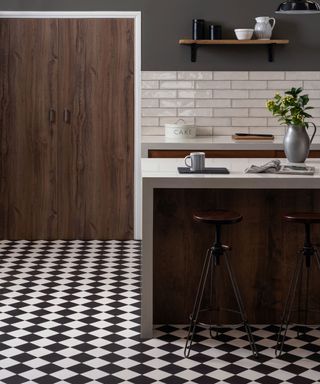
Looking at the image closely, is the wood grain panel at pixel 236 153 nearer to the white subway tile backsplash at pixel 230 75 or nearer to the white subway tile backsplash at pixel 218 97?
the white subway tile backsplash at pixel 218 97

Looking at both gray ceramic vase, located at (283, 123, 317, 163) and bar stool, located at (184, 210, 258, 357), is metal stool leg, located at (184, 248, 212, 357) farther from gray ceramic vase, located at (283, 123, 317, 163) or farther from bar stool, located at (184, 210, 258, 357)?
gray ceramic vase, located at (283, 123, 317, 163)

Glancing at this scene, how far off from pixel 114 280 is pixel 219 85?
227cm

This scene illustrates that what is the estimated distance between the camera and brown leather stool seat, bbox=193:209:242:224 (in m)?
4.64

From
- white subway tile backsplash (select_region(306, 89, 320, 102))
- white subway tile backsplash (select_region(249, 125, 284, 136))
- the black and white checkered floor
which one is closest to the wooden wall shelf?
white subway tile backsplash (select_region(306, 89, 320, 102))

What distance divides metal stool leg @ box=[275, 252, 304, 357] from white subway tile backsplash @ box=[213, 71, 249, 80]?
281 centimetres

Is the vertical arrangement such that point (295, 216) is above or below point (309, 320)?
above

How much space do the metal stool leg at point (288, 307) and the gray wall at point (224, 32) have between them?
290 cm

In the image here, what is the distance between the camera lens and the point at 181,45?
749 cm

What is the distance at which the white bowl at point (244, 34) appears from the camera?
7.26 metres

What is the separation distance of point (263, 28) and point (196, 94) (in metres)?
0.83

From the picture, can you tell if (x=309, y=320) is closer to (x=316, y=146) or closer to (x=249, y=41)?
(x=316, y=146)

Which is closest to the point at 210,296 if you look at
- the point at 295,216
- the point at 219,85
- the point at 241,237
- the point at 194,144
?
the point at 241,237

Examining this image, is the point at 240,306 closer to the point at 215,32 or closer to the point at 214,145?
the point at 214,145

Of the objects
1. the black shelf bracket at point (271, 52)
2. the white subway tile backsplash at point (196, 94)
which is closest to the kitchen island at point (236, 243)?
the white subway tile backsplash at point (196, 94)
